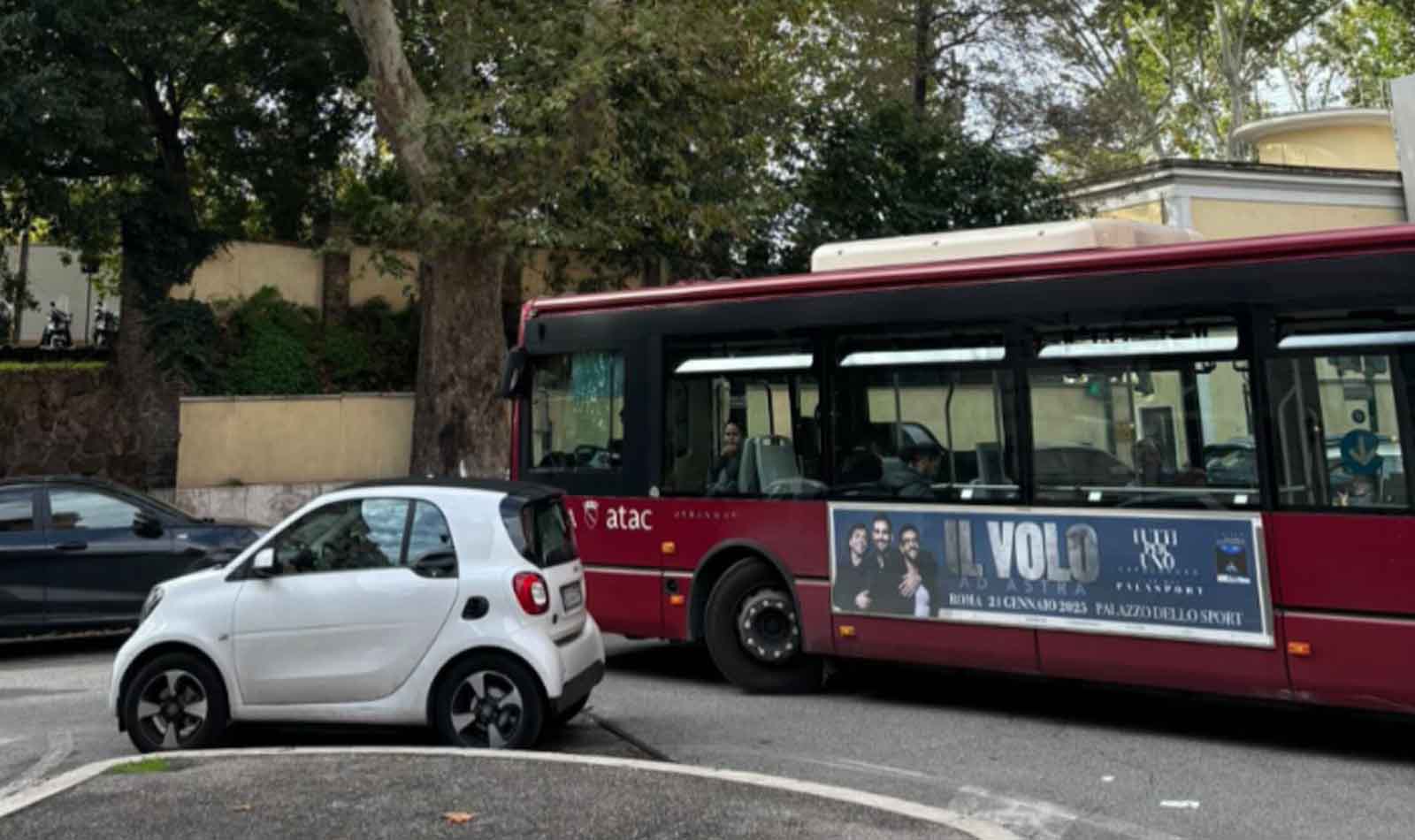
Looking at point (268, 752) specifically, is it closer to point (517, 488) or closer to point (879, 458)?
point (517, 488)

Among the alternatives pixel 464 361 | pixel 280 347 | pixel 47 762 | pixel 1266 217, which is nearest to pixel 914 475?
pixel 47 762

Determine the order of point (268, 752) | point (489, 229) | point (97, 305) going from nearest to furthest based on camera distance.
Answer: point (268, 752) → point (489, 229) → point (97, 305)

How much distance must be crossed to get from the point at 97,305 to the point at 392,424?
6359mm

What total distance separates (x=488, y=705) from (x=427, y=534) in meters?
1.02

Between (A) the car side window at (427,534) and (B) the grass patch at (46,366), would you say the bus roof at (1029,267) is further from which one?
(B) the grass patch at (46,366)

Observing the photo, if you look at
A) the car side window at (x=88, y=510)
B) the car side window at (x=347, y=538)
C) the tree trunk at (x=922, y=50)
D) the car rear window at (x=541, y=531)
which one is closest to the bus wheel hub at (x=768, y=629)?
the car rear window at (x=541, y=531)

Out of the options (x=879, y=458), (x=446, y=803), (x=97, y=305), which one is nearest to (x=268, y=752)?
(x=446, y=803)

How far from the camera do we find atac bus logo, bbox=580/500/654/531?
375 inches

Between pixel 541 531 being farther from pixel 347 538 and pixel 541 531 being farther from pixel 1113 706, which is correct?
pixel 1113 706

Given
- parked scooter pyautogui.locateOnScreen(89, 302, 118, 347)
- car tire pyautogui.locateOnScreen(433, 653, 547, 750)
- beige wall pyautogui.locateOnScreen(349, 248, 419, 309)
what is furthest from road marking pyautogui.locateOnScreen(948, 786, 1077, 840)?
parked scooter pyautogui.locateOnScreen(89, 302, 118, 347)

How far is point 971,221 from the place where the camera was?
20953mm

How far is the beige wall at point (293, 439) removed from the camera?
19.7 metres

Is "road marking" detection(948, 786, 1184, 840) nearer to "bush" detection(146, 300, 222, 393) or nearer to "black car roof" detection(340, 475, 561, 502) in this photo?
"black car roof" detection(340, 475, 561, 502)

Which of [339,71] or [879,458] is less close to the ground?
[339,71]
